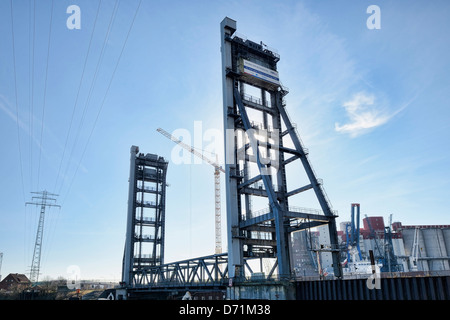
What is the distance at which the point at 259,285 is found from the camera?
28.8 metres

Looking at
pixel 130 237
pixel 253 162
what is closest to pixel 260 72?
pixel 253 162

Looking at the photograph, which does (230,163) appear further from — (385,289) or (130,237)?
(130,237)

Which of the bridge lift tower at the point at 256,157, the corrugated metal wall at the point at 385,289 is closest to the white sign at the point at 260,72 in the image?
the bridge lift tower at the point at 256,157

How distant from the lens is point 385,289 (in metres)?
20.8

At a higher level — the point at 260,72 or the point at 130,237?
the point at 260,72

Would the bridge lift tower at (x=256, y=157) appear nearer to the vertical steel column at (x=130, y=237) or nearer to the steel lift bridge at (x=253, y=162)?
the steel lift bridge at (x=253, y=162)

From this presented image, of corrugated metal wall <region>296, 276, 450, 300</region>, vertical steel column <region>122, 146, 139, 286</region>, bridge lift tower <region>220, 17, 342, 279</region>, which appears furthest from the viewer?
vertical steel column <region>122, 146, 139, 286</region>

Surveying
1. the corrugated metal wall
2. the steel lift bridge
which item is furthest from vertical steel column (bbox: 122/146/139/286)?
the corrugated metal wall

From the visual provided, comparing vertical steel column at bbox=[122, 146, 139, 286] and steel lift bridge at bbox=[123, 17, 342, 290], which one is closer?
steel lift bridge at bbox=[123, 17, 342, 290]

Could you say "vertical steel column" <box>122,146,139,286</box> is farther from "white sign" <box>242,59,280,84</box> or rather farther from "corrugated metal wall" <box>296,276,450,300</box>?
"corrugated metal wall" <box>296,276,450,300</box>

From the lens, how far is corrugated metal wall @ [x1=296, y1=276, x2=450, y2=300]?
18750 mm

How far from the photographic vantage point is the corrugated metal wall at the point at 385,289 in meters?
18.8

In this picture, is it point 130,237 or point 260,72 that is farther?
point 130,237
